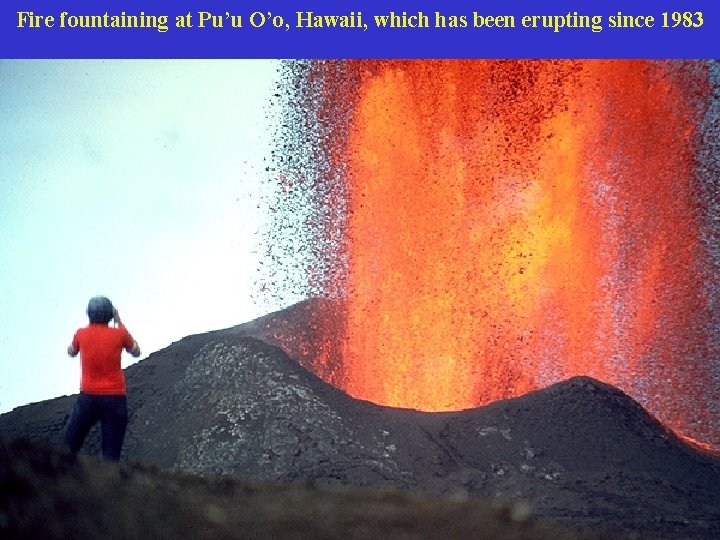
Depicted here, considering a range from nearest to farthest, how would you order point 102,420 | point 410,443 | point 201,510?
point 201,510, point 102,420, point 410,443

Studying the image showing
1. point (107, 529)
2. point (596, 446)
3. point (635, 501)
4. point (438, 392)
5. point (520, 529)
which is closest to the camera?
point (107, 529)

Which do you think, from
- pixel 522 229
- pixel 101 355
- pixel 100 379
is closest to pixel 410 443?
pixel 100 379

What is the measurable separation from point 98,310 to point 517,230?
49.1 feet

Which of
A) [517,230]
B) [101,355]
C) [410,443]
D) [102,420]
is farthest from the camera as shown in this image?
[517,230]

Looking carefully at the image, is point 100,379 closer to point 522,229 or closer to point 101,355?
point 101,355

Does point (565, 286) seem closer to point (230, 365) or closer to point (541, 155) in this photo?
point (541, 155)

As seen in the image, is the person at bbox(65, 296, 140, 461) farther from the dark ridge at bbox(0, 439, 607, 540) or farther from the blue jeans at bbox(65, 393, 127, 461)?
the dark ridge at bbox(0, 439, 607, 540)

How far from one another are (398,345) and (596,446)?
7.30m

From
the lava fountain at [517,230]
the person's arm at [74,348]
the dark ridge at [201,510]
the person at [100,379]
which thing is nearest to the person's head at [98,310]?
the person at [100,379]

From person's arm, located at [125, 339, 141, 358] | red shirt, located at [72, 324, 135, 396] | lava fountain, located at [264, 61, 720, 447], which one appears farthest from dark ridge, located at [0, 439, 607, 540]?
lava fountain, located at [264, 61, 720, 447]

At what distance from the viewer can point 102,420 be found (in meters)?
7.62

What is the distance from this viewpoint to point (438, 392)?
62.7 ft

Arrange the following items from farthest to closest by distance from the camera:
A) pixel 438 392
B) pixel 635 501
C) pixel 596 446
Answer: pixel 438 392 → pixel 596 446 → pixel 635 501

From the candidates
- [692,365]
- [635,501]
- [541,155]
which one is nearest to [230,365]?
[635,501]
